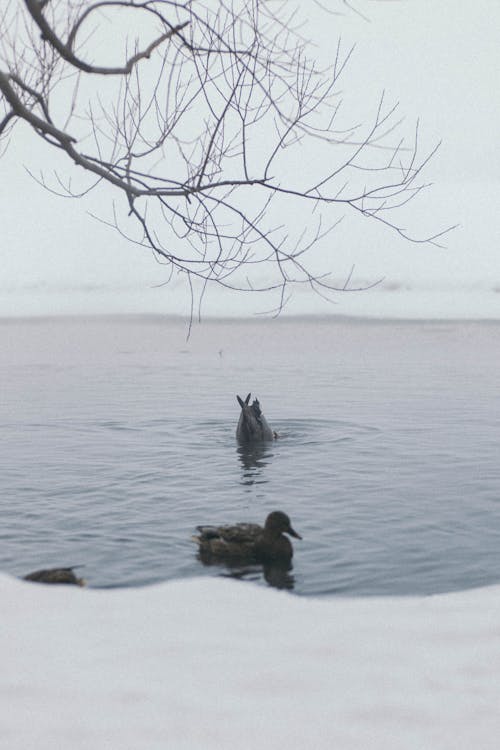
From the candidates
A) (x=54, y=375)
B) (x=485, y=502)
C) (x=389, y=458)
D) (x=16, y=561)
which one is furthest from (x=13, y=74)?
(x=54, y=375)

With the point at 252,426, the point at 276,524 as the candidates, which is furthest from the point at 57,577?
the point at 252,426

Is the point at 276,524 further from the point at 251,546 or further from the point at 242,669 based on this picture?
the point at 242,669

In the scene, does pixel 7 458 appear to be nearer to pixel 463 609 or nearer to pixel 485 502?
pixel 485 502

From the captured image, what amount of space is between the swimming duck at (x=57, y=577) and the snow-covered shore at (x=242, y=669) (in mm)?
123

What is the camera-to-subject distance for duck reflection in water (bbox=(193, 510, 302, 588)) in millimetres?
10648

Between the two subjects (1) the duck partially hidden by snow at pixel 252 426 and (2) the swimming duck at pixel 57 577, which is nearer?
(2) the swimming duck at pixel 57 577

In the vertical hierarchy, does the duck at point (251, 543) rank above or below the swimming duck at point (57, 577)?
above

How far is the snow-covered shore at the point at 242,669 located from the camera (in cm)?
643

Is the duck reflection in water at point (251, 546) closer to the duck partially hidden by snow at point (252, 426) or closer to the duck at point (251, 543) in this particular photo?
the duck at point (251, 543)

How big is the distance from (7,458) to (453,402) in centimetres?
1139

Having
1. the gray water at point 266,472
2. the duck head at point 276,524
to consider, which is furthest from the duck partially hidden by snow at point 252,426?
the duck head at point 276,524

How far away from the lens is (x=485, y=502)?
13586 mm

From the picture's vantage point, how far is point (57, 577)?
9742 mm

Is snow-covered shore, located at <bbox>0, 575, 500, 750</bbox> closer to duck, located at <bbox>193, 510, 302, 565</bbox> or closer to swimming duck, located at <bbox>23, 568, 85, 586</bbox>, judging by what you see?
swimming duck, located at <bbox>23, 568, 85, 586</bbox>
